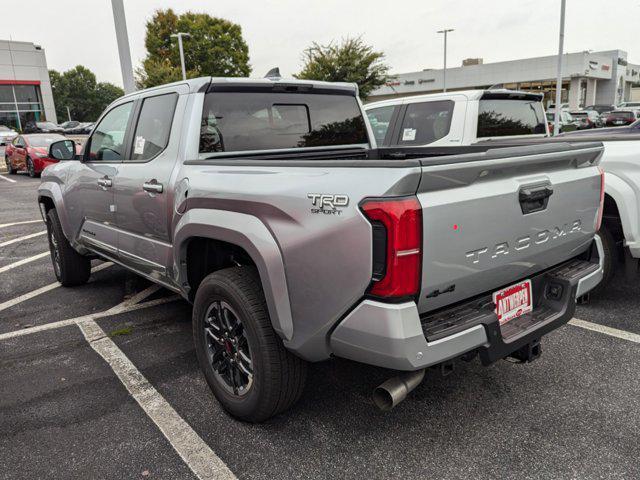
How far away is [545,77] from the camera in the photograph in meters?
50.2

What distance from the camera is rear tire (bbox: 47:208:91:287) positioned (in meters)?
5.29

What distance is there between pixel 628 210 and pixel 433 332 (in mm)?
2855

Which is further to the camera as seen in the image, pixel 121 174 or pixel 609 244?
pixel 609 244

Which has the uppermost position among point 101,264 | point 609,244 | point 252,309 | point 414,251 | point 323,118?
point 323,118

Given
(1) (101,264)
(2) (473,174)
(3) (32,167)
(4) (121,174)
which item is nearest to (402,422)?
(2) (473,174)

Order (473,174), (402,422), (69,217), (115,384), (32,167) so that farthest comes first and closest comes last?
(32,167) < (69,217) < (115,384) < (402,422) < (473,174)

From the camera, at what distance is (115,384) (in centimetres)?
333

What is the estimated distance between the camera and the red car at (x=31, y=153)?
54.9 feet

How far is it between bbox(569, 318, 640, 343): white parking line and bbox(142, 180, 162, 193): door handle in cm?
336

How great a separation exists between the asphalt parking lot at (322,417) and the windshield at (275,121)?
1.58 metres

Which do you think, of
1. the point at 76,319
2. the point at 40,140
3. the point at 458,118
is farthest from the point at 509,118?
the point at 40,140

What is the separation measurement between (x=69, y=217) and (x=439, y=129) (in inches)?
168

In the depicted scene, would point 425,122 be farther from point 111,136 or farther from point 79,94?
point 79,94

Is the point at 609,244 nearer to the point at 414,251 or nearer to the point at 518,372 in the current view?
the point at 518,372
